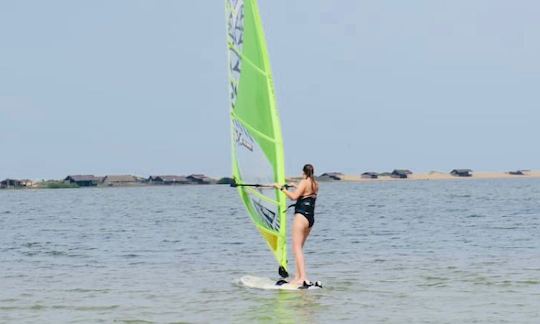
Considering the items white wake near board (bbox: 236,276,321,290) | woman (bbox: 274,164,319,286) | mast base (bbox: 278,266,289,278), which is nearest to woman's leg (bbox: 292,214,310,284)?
A: woman (bbox: 274,164,319,286)

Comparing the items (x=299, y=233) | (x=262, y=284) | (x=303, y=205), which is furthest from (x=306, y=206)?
(x=262, y=284)

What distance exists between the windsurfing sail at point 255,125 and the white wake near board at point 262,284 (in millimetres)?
247

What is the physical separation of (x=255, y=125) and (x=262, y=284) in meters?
2.84

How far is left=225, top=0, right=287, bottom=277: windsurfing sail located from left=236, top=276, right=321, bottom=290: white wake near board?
247mm

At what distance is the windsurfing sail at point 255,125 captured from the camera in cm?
1636

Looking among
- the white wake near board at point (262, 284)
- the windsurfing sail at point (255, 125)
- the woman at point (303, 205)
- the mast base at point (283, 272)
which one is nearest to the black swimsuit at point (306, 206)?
the woman at point (303, 205)

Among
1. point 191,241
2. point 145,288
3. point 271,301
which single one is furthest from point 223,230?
point 271,301

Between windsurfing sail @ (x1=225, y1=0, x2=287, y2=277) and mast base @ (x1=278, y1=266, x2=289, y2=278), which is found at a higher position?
windsurfing sail @ (x1=225, y1=0, x2=287, y2=277)

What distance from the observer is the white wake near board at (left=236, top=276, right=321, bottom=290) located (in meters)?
17.3

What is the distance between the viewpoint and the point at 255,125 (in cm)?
1700

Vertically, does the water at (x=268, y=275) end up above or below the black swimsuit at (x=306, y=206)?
below

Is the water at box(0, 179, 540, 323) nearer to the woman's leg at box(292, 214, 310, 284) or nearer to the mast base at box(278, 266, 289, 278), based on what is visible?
the mast base at box(278, 266, 289, 278)

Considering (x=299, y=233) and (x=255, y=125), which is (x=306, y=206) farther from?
(x=255, y=125)

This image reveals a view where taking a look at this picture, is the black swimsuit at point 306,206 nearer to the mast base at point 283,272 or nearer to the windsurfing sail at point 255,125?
the windsurfing sail at point 255,125
